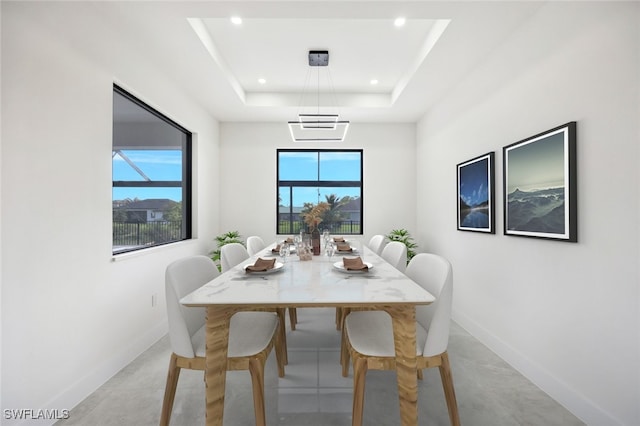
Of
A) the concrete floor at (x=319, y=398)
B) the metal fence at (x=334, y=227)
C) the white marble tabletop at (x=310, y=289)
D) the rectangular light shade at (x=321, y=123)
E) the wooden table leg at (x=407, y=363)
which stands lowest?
the concrete floor at (x=319, y=398)

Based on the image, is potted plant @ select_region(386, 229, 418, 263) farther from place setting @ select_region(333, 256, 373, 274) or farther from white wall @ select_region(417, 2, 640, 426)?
place setting @ select_region(333, 256, 373, 274)

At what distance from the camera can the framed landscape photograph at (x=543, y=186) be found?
1797mm

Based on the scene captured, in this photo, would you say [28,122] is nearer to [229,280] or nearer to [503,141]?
[229,280]

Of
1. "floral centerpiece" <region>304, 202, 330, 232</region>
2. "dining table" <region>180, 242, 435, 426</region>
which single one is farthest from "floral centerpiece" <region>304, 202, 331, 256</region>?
"dining table" <region>180, 242, 435, 426</region>

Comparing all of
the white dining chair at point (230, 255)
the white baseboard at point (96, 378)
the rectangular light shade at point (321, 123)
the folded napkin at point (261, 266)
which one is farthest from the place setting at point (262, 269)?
the rectangular light shade at point (321, 123)

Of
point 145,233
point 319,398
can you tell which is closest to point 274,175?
point 145,233

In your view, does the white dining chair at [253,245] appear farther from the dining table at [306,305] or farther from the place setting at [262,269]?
the dining table at [306,305]

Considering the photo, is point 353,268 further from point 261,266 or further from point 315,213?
point 315,213

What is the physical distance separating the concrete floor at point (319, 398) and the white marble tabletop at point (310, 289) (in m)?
0.78

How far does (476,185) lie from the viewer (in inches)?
116

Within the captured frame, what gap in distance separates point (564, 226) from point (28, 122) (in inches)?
125

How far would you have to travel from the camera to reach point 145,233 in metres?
2.95

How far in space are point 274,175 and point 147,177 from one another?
2.01 meters

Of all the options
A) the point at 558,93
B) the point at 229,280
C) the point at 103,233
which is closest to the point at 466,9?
the point at 558,93
